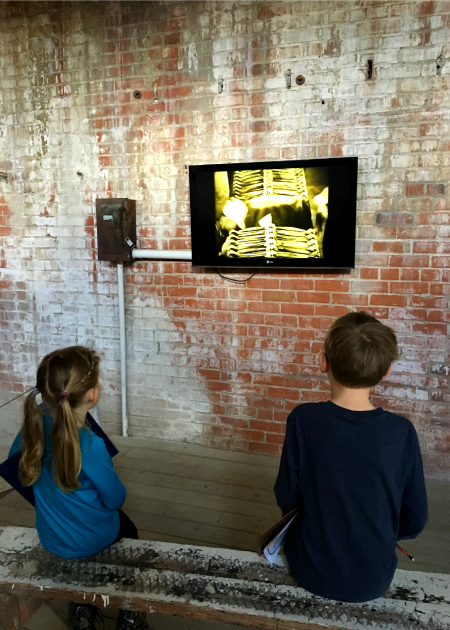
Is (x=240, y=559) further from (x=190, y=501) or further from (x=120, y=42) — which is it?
(x=120, y=42)

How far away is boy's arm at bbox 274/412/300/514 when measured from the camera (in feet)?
4.32

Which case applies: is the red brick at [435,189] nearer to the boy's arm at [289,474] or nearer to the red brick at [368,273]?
the red brick at [368,273]

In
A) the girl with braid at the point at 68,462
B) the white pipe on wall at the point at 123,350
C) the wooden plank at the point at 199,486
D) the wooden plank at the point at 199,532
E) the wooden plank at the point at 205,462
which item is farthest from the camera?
the white pipe on wall at the point at 123,350

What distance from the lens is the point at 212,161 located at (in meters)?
2.95

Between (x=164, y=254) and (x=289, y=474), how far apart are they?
206 cm

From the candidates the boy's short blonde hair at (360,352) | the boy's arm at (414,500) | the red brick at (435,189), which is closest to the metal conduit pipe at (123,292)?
the red brick at (435,189)

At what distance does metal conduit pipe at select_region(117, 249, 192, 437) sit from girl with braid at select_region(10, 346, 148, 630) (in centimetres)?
166

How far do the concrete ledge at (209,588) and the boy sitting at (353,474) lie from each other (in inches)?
2.7

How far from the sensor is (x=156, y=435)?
335cm

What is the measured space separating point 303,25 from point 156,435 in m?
2.77

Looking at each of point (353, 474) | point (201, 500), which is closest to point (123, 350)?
point (201, 500)

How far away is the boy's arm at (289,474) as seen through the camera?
4.32 feet

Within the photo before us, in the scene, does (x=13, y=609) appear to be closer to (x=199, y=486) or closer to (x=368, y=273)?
(x=199, y=486)

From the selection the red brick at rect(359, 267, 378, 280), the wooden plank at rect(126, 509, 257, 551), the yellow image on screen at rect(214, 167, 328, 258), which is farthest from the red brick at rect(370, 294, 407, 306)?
the wooden plank at rect(126, 509, 257, 551)
